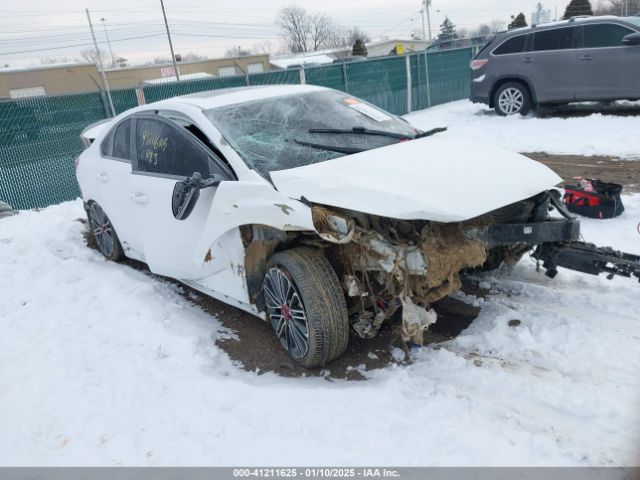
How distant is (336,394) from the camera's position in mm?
3072

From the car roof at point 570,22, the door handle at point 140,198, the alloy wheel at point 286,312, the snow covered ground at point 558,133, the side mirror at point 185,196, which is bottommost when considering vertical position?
the snow covered ground at point 558,133

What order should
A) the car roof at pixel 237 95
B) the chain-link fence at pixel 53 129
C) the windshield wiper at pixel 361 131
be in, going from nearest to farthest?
the windshield wiper at pixel 361 131 < the car roof at pixel 237 95 < the chain-link fence at pixel 53 129

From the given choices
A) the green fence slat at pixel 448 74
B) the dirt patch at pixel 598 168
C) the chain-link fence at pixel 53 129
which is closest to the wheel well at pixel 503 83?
the dirt patch at pixel 598 168

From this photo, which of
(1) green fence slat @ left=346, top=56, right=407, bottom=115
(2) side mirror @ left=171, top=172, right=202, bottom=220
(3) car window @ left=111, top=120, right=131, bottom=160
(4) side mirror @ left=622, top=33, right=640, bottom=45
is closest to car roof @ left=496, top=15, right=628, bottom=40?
(4) side mirror @ left=622, top=33, right=640, bottom=45

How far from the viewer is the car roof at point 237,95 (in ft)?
13.9

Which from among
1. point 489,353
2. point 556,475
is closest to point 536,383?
point 489,353

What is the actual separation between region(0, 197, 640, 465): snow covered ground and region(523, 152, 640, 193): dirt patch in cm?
339

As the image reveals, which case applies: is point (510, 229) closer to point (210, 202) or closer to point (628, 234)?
point (210, 202)

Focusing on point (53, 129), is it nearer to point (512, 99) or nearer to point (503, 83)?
point (503, 83)

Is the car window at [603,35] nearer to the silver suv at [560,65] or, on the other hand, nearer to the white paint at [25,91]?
the silver suv at [560,65]

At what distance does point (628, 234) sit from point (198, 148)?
3.99 meters

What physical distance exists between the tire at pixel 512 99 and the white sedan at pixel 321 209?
8286 mm

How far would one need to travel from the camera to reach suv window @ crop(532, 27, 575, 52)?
35.3 feet

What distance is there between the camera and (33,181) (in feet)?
29.7
